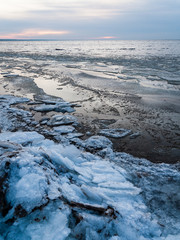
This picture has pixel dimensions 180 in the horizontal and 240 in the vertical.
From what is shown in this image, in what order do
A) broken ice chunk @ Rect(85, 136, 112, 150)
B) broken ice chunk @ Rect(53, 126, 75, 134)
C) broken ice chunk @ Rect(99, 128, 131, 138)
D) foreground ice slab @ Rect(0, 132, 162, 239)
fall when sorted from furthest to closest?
broken ice chunk @ Rect(53, 126, 75, 134) < broken ice chunk @ Rect(99, 128, 131, 138) < broken ice chunk @ Rect(85, 136, 112, 150) < foreground ice slab @ Rect(0, 132, 162, 239)

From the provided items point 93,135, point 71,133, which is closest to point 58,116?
point 71,133

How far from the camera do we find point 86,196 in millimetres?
2588

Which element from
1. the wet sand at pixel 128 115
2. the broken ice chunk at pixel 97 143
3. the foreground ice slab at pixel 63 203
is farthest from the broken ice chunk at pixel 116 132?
the foreground ice slab at pixel 63 203

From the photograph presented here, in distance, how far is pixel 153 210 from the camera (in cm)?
272

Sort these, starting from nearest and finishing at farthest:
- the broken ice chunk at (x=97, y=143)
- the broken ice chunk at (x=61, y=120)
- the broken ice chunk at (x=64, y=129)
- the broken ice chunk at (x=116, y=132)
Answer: the broken ice chunk at (x=97, y=143) < the broken ice chunk at (x=116, y=132) < the broken ice chunk at (x=64, y=129) < the broken ice chunk at (x=61, y=120)

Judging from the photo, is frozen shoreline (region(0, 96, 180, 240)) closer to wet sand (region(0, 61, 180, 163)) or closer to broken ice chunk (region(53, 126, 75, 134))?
wet sand (region(0, 61, 180, 163))

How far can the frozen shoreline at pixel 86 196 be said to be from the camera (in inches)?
81.9

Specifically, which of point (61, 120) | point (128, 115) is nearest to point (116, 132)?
point (128, 115)

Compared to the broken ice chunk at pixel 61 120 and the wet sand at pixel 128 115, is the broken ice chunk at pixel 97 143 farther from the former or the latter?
the broken ice chunk at pixel 61 120

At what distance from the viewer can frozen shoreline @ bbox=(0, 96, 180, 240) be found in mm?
2080

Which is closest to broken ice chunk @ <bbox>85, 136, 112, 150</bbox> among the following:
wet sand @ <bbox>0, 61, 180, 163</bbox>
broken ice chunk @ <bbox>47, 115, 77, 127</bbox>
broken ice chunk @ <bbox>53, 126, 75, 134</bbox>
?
wet sand @ <bbox>0, 61, 180, 163</bbox>

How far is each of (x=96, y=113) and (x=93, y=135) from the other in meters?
1.61

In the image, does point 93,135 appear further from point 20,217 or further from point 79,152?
point 20,217

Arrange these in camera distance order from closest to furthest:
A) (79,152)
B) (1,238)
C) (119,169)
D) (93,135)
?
(1,238)
(119,169)
(79,152)
(93,135)
